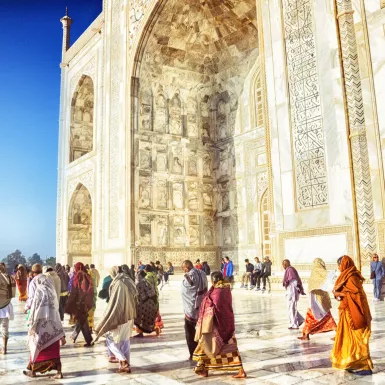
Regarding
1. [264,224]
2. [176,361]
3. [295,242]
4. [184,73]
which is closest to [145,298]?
[176,361]

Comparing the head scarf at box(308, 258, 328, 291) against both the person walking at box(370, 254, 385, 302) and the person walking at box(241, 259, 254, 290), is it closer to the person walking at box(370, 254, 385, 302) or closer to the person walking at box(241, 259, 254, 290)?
the person walking at box(370, 254, 385, 302)

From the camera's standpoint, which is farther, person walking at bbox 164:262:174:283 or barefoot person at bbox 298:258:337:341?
person walking at bbox 164:262:174:283

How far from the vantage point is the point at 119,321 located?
377 cm

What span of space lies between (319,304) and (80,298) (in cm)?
261

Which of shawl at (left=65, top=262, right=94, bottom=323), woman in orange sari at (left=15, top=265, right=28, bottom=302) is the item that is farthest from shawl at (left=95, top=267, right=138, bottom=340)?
woman in orange sari at (left=15, top=265, right=28, bottom=302)

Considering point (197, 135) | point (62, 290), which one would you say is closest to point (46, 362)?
point (62, 290)

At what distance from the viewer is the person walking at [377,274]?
7.55 m

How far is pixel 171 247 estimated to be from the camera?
15.8 metres

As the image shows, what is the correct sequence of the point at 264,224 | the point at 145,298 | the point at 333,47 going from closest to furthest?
the point at 145,298 → the point at 333,47 → the point at 264,224

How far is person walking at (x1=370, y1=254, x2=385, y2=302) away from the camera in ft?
24.8

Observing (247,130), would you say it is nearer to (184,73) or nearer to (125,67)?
(184,73)

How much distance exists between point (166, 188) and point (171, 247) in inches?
82.7

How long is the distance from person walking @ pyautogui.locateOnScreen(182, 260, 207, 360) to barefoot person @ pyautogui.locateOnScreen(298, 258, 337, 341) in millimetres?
1433

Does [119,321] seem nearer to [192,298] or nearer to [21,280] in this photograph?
[192,298]
